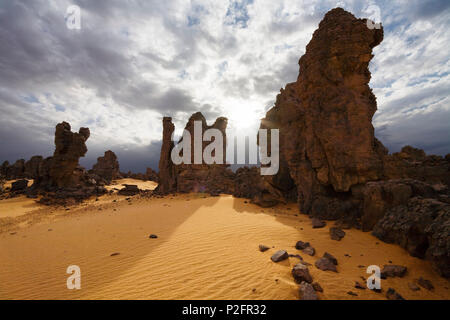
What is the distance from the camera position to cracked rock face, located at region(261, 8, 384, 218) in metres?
9.23

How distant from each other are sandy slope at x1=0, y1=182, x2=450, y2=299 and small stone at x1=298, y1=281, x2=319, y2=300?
146mm

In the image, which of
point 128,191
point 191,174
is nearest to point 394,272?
point 191,174

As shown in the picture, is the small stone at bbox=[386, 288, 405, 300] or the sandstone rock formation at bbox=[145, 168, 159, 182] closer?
the small stone at bbox=[386, 288, 405, 300]

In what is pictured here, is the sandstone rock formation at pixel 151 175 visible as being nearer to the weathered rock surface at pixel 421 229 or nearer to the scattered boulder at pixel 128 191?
the scattered boulder at pixel 128 191

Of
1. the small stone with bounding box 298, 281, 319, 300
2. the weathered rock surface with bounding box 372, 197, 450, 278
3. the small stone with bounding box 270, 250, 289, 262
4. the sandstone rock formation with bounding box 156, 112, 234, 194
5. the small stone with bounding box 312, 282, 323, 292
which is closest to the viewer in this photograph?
the small stone with bounding box 298, 281, 319, 300

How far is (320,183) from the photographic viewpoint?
10688 millimetres

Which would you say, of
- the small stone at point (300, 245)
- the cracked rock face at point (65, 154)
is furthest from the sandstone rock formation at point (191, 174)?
the small stone at point (300, 245)

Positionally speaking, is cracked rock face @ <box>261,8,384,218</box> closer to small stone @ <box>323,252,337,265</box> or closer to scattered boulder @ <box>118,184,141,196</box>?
small stone @ <box>323,252,337,265</box>

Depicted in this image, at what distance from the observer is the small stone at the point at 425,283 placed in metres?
3.71

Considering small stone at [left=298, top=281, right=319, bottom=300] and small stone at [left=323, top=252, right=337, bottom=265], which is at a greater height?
small stone at [left=298, top=281, right=319, bottom=300]

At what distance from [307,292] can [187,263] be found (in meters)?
3.01

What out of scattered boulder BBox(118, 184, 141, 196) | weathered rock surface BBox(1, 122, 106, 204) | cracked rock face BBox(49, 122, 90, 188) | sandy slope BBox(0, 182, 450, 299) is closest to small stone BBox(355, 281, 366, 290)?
sandy slope BBox(0, 182, 450, 299)

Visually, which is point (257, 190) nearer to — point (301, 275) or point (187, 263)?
point (187, 263)
